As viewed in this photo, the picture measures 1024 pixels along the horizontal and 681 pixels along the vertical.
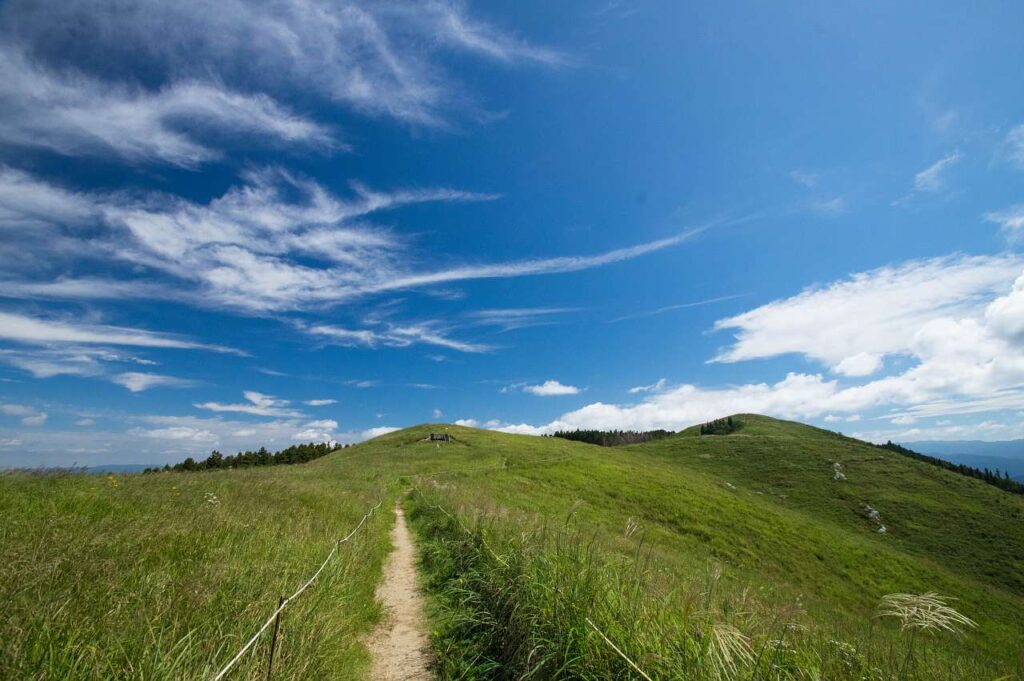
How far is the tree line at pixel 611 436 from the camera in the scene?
151 meters

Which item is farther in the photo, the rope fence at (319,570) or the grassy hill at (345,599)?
the grassy hill at (345,599)

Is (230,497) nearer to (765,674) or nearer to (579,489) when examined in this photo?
(765,674)

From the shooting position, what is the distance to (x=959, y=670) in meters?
5.53

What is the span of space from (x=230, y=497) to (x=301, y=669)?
1024 centimetres

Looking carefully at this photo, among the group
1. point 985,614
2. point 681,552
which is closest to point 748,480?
point 985,614

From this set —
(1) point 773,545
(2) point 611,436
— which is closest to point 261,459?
(1) point 773,545

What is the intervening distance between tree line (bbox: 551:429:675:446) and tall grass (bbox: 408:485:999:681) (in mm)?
142706

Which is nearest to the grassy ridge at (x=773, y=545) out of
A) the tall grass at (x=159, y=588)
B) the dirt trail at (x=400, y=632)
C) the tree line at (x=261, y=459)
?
the dirt trail at (x=400, y=632)

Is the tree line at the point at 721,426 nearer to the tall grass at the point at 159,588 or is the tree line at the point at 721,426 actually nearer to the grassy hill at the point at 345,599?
the grassy hill at the point at 345,599

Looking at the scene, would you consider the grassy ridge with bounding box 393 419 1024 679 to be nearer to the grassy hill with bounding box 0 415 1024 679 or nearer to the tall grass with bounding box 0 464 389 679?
the grassy hill with bounding box 0 415 1024 679

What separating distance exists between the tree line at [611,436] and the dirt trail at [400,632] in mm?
138784

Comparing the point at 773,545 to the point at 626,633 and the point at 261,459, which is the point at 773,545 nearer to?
the point at 626,633

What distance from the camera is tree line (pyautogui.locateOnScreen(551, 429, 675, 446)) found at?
151 m

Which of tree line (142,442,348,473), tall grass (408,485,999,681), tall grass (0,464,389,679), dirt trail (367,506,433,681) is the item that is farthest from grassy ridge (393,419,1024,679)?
tree line (142,442,348,473)
